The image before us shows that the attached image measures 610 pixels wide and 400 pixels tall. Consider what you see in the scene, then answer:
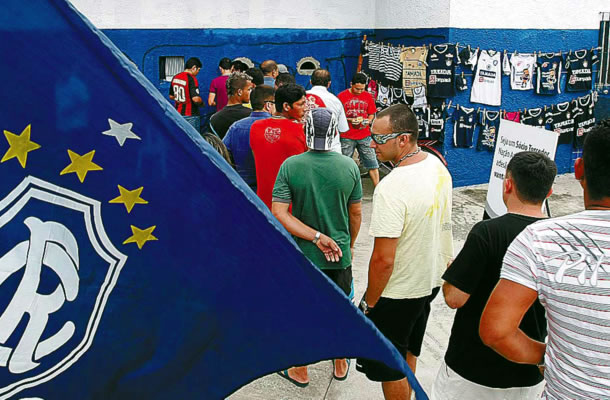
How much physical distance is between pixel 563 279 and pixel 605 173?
37 centimetres

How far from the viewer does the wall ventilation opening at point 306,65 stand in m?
12.5

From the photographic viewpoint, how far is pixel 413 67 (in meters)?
10.6

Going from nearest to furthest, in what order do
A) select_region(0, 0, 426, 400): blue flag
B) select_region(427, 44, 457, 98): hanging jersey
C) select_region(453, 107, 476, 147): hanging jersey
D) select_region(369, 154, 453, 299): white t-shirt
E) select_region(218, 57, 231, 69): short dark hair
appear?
1. select_region(0, 0, 426, 400): blue flag
2. select_region(369, 154, 453, 299): white t-shirt
3. select_region(427, 44, 457, 98): hanging jersey
4. select_region(453, 107, 476, 147): hanging jersey
5. select_region(218, 57, 231, 69): short dark hair

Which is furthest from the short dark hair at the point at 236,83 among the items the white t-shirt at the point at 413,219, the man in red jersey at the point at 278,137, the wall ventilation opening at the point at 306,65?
the wall ventilation opening at the point at 306,65

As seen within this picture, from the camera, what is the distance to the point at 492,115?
10.5 metres

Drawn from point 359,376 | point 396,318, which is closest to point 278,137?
point 396,318

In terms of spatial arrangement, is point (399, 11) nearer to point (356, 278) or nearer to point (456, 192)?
point (456, 192)

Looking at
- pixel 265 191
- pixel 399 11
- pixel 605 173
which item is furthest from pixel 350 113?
pixel 605 173

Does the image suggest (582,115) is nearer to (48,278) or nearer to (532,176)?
(532,176)

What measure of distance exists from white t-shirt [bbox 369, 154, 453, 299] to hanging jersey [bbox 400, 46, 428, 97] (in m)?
6.94

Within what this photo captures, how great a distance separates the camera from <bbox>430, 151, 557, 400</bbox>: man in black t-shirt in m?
2.88

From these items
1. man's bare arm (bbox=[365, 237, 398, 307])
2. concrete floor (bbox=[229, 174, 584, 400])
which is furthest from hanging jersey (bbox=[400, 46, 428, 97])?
man's bare arm (bbox=[365, 237, 398, 307])

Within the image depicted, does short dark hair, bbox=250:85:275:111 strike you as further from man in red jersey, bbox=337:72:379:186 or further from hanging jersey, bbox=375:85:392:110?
hanging jersey, bbox=375:85:392:110

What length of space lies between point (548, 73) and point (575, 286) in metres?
9.72
